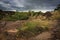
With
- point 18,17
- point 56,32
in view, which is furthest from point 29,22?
point 56,32

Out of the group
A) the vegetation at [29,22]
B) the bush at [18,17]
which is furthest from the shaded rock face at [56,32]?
the bush at [18,17]

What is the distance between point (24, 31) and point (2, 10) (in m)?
1.84

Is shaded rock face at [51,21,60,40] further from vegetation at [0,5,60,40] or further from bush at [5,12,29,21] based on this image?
bush at [5,12,29,21]

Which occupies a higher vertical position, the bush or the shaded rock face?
the bush

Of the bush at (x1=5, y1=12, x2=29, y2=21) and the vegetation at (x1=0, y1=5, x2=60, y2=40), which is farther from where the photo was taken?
the bush at (x1=5, y1=12, x2=29, y2=21)

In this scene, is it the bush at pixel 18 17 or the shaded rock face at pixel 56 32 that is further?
the bush at pixel 18 17

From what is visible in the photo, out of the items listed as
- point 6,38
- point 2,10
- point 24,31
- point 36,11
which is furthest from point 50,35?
point 2,10

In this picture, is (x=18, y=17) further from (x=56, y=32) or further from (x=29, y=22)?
(x=56, y=32)

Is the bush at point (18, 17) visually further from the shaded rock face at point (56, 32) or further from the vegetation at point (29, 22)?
the shaded rock face at point (56, 32)

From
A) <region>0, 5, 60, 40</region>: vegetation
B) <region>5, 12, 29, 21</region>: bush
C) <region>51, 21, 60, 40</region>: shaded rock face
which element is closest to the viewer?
<region>51, 21, 60, 40</region>: shaded rock face

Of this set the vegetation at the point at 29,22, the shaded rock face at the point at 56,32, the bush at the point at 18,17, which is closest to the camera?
Answer: the shaded rock face at the point at 56,32

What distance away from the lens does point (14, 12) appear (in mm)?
6266

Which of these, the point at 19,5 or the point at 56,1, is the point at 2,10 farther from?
the point at 56,1

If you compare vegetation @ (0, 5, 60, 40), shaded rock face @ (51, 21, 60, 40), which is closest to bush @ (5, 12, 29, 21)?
vegetation @ (0, 5, 60, 40)
